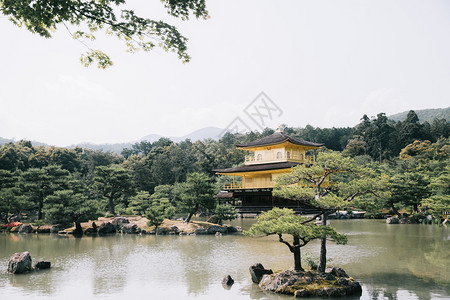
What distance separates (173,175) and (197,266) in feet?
136

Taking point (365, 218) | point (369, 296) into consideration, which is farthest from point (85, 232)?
point (365, 218)

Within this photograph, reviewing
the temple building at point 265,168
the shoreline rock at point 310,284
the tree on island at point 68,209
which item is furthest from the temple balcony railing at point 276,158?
the shoreline rock at point 310,284

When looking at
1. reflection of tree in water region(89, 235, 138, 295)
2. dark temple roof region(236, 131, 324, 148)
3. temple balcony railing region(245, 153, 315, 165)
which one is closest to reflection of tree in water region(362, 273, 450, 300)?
reflection of tree in water region(89, 235, 138, 295)

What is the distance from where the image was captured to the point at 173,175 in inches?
2128

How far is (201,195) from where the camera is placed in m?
25.0

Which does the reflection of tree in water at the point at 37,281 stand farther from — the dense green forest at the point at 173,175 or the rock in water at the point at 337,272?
the dense green forest at the point at 173,175

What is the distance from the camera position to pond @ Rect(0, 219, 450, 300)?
9.63m

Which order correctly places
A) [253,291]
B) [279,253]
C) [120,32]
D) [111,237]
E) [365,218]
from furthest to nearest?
[365,218] < [111,237] < [279,253] < [253,291] < [120,32]

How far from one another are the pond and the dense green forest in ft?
8.01

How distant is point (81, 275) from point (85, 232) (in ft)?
43.6

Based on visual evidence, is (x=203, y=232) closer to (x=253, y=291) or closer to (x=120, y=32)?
(x=253, y=291)

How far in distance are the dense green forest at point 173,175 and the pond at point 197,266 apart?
2442mm

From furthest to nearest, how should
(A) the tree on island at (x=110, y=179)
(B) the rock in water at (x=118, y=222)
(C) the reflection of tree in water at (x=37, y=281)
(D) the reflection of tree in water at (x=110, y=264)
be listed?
(A) the tree on island at (x=110, y=179)
(B) the rock in water at (x=118, y=222)
(D) the reflection of tree in water at (x=110, y=264)
(C) the reflection of tree in water at (x=37, y=281)

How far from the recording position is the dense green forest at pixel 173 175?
25.1 metres
